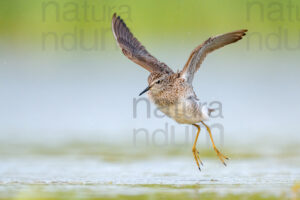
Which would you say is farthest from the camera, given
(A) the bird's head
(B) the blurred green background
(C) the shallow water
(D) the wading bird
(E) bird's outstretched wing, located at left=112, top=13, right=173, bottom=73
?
(E) bird's outstretched wing, located at left=112, top=13, right=173, bottom=73

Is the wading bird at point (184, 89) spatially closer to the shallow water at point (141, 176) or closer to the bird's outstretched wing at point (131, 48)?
the bird's outstretched wing at point (131, 48)

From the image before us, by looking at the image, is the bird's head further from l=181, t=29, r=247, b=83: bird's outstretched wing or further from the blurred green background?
the blurred green background

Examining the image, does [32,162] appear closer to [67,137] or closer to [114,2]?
[67,137]

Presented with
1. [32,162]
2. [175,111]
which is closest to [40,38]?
[32,162]

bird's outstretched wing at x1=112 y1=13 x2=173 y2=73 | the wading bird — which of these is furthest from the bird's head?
bird's outstretched wing at x1=112 y1=13 x2=173 y2=73

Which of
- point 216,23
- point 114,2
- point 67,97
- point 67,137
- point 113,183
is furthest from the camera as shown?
point 216,23

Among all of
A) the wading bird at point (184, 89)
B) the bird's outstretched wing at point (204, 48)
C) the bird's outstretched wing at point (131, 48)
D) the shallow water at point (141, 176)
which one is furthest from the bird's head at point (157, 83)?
the shallow water at point (141, 176)
